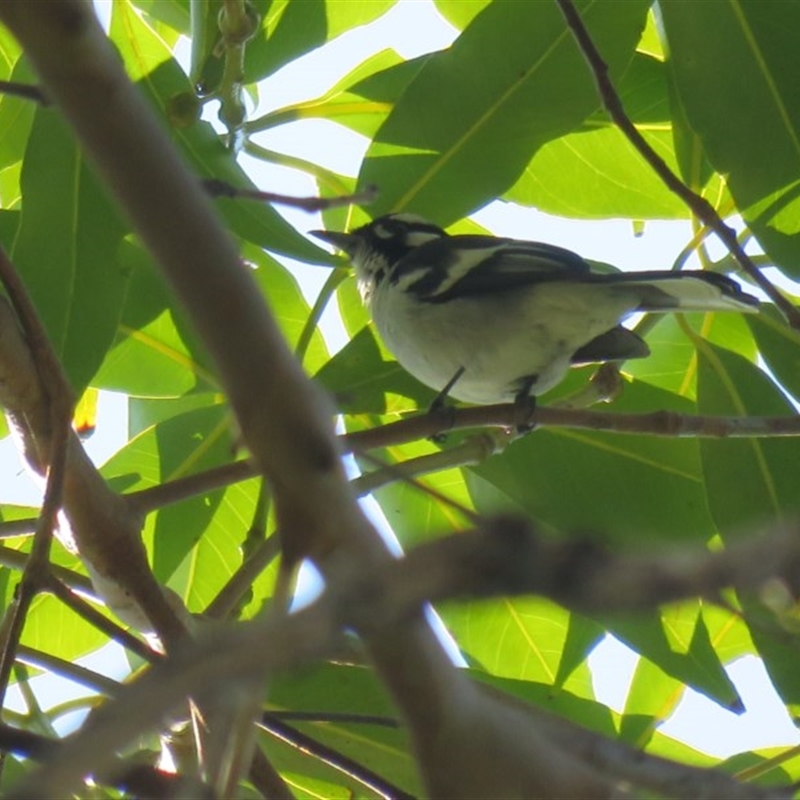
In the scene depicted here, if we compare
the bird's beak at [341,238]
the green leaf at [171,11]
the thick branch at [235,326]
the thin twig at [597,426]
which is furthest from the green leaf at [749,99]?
the thick branch at [235,326]

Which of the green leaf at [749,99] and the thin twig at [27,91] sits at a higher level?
the green leaf at [749,99]

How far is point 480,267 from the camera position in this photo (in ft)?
12.1

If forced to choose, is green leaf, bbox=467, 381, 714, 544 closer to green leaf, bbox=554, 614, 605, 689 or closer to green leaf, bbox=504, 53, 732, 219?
green leaf, bbox=554, 614, 605, 689

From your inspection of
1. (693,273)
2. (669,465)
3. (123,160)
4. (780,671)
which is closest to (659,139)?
(693,273)

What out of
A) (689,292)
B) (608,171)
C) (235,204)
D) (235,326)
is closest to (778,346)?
(689,292)

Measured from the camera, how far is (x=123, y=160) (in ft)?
2.92

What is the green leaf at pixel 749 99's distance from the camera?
2674 millimetres

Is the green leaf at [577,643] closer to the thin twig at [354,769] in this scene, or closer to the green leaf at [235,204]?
the green leaf at [235,204]

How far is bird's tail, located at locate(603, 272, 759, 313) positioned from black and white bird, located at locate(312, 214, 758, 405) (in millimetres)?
22

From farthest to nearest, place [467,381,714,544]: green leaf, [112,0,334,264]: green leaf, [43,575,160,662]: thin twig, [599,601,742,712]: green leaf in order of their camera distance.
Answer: [467,381,714,544]: green leaf < [599,601,742,712]: green leaf < [112,0,334,264]: green leaf < [43,575,160,662]: thin twig

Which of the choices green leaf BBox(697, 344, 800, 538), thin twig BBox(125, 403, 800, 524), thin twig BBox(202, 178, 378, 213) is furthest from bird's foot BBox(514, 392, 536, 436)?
thin twig BBox(202, 178, 378, 213)

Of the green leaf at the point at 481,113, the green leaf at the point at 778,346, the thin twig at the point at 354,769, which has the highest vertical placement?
the green leaf at the point at 481,113

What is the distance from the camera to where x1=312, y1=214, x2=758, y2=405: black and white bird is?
3.34 meters

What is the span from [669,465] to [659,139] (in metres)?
0.87
